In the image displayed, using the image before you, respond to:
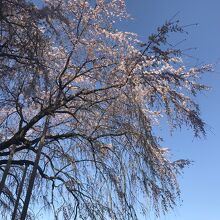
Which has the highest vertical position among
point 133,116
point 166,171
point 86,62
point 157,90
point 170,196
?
point 86,62

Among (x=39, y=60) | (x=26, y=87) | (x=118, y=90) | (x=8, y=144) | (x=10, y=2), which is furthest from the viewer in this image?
(x=8, y=144)

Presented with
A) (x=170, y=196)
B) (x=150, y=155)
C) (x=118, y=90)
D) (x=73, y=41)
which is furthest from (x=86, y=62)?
(x=170, y=196)

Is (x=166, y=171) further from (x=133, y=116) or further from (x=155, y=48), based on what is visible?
(x=155, y=48)

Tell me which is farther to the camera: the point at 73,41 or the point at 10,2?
the point at 73,41

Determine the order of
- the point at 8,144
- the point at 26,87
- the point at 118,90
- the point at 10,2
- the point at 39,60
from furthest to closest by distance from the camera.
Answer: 1. the point at 8,144
2. the point at 118,90
3. the point at 26,87
4. the point at 39,60
5. the point at 10,2

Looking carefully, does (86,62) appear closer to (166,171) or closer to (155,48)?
(155,48)

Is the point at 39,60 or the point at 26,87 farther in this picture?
the point at 26,87

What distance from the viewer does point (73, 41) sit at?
9.15 meters

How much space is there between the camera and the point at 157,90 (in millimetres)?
8156

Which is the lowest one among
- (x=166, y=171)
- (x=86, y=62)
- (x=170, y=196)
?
(x=170, y=196)

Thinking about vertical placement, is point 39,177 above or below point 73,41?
below

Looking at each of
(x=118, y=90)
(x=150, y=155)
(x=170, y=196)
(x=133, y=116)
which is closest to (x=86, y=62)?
(x=118, y=90)

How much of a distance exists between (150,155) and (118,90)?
50.9 inches

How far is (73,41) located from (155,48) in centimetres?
222
